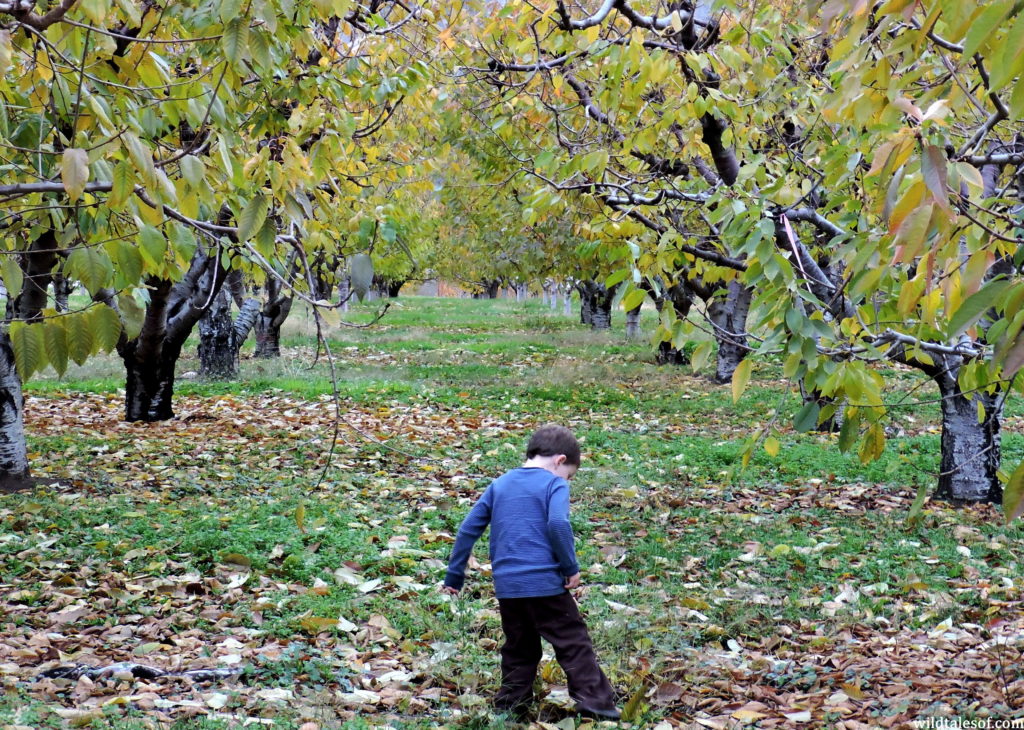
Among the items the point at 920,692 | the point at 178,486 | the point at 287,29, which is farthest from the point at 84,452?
the point at 920,692

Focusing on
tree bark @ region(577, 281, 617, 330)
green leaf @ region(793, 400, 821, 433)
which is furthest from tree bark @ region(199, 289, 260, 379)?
tree bark @ region(577, 281, 617, 330)

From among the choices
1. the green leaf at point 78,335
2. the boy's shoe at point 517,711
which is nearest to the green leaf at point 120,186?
the green leaf at point 78,335

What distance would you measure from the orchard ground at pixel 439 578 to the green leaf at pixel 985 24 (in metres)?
2.10

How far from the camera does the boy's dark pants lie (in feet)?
12.8

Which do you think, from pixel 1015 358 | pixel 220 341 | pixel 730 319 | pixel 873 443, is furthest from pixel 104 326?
pixel 730 319

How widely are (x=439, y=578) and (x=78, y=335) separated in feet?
11.8

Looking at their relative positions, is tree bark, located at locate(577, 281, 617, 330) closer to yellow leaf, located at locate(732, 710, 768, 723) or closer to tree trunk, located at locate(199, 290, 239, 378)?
tree trunk, located at locate(199, 290, 239, 378)

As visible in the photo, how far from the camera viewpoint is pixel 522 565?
3.94 m

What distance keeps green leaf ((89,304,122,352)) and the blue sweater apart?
1.93 meters

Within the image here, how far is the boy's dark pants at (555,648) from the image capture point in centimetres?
391

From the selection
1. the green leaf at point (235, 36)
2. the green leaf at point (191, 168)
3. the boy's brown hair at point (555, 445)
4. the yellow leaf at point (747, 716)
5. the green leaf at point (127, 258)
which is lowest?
the yellow leaf at point (747, 716)

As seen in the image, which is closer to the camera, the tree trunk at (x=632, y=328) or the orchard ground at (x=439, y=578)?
the orchard ground at (x=439, y=578)

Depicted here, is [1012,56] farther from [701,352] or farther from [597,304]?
[597,304]

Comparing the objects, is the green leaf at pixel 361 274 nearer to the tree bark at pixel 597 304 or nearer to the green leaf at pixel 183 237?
the green leaf at pixel 183 237
